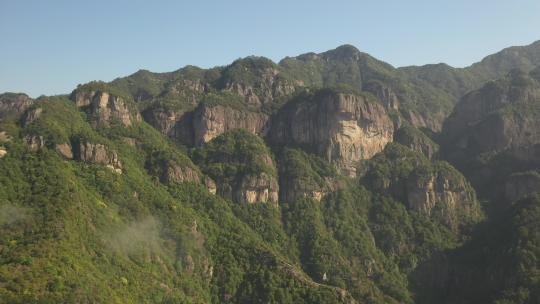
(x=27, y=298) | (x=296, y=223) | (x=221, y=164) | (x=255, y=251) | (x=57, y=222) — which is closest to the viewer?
(x=27, y=298)

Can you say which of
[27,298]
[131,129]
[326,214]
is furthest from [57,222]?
[326,214]

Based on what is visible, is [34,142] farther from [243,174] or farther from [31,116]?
[243,174]

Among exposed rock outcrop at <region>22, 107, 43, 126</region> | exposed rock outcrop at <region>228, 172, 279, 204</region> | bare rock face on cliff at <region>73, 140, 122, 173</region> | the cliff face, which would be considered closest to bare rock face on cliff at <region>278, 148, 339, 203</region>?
exposed rock outcrop at <region>228, 172, 279, 204</region>

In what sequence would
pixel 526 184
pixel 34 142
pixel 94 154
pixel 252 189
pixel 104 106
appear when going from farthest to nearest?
pixel 526 184, pixel 104 106, pixel 252 189, pixel 94 154, pixel 34 142

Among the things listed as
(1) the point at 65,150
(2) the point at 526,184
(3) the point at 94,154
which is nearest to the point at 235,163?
(3) the point at 94,154

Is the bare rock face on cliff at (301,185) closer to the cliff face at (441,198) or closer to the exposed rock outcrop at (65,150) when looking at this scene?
the cliff face at (441,198)

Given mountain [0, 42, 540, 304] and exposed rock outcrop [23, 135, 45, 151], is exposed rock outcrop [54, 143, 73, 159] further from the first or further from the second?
exposed rock outcrop [23, 135, 45, 151]

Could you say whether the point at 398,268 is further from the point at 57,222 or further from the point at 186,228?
the point at 57,222
